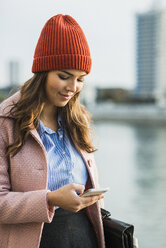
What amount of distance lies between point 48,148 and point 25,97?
20 centimetres

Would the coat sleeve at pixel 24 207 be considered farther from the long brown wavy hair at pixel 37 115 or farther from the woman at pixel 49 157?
the long brown wavy hair at pixel 37 115

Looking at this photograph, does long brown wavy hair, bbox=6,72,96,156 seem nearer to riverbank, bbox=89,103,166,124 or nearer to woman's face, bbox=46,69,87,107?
woman's face, bbox=46,69,87,107

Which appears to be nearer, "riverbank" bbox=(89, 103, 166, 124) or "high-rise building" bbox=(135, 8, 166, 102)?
"riverbank" bbox=(89, 103, 166, 124)

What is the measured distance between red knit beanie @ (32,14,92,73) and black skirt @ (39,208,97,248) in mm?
509

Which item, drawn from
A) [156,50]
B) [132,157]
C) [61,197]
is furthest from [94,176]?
[156,50]

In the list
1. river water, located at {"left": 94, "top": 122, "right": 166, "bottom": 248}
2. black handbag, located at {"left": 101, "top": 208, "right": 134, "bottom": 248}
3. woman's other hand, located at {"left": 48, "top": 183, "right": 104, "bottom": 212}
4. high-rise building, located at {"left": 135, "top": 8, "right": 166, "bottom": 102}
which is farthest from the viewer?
high-rise building, located at {"left": 135, "top": 8, "right": 166, "bottom": 102}

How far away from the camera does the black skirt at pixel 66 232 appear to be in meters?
1.15

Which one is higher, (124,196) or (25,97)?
(25,97)

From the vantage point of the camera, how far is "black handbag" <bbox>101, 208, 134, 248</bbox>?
122cm

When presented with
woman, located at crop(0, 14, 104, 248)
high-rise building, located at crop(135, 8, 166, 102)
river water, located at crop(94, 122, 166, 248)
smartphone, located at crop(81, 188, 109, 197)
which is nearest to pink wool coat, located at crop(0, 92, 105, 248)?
woman, located at crop(0, 14, 104, 248)

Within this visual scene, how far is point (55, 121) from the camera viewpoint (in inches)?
50.1

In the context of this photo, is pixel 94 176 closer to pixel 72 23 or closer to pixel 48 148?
pixel 48 148

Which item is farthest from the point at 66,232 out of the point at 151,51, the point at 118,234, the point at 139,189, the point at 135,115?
the point at 151,51

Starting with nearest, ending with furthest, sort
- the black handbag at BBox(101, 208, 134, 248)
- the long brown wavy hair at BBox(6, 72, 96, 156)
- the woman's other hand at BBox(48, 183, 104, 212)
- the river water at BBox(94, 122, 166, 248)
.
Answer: the woman's other hand at BBox(48, 183, 104, 212), the long brown wavy hair at BBox(6, 72, 96, 156), the black handbag at BBox(101, 208, 134, 248), the river water at BBox(94, 122, 166, 248)
